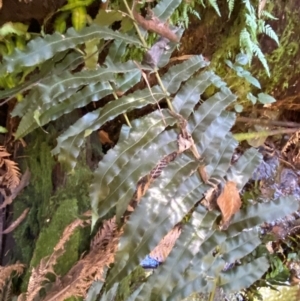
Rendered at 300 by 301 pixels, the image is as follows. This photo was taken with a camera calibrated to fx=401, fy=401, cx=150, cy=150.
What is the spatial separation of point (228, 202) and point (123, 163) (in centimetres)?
45

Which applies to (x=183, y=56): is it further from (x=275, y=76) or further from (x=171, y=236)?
(x=171, y=236)

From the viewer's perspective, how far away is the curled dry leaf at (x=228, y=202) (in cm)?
151

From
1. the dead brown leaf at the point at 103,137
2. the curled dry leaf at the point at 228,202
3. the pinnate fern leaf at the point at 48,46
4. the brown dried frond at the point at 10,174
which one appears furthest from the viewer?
the dead brown leaf at the point at 103,137

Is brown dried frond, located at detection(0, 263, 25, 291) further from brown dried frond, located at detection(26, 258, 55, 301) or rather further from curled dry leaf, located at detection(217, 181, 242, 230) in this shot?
curled dry leaf, located at detection(217, 181, 242, 230)

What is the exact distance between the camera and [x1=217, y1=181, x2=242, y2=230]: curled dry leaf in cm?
151

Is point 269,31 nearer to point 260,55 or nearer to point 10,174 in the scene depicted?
point 260,55

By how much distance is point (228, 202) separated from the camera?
1509 millimetres

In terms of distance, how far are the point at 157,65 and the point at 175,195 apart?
48 cm

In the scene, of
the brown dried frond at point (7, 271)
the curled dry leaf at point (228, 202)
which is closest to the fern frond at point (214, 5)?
the curled dry leaf at point (228, 202)

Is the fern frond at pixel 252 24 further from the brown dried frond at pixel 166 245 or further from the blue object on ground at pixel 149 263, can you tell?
the blue object on ground at pixel 149 263

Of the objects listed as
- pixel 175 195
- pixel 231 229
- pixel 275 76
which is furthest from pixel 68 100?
pixel 275 76

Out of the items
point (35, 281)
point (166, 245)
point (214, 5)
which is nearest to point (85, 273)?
point (35, 281)

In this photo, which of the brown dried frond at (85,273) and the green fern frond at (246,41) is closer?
the brown dried frond at (85,273)

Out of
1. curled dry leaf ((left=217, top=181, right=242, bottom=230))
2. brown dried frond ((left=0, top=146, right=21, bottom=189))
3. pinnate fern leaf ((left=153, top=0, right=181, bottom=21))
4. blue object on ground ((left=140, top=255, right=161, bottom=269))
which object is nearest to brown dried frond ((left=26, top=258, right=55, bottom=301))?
brown dried frond ((left=0, top=146, right=21, bottom=189))
